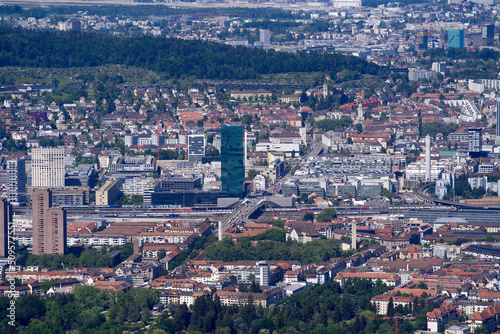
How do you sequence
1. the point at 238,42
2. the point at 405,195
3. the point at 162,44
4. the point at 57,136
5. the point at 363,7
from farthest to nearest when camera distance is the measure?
1. the point at 363,7
2. the point at 238,42
3. the point at 162,44
4. the point at 57,136
5. the point at 405,195

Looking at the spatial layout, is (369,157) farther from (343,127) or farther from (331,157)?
(343,127)

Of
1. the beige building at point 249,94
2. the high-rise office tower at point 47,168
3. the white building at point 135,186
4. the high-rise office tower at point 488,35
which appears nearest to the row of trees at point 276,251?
the white building at point 135,186

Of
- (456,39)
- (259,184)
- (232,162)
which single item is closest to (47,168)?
(232,162)

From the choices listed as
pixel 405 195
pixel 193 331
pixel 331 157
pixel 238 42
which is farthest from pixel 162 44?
pixel 193 331

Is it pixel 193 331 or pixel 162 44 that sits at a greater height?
pixel 162 44

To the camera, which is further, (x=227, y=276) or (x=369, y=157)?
(x=369, y=157)
